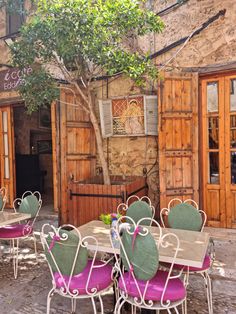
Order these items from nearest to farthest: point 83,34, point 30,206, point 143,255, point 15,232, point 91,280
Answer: point 143,255 → point 91,280 → point 15,232 → point 83,34 → point 30,206

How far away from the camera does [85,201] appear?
4.29 metres

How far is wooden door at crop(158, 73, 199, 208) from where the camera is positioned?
→ 4.23m

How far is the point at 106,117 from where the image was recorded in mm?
4895

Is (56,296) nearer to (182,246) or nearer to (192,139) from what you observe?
(182,246)

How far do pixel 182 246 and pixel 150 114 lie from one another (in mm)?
2859

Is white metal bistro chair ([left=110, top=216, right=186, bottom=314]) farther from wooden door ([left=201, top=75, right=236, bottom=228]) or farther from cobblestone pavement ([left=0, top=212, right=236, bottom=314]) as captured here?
wooden door ([left=201, top=75, right=236, bottom=228])

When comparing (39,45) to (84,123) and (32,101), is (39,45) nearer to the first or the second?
(32,101)

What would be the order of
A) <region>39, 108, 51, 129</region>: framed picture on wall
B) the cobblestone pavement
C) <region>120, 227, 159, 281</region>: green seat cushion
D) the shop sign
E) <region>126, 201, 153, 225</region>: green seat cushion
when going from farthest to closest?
<region>39, 108, 51, 129</region>: framed picture on wall
the shop sign
<region>126, 201, 153, 225</region>: green seat cushion
the cobblestone pavement
<region>120, 227, 159, 281</region>: green seat cushion

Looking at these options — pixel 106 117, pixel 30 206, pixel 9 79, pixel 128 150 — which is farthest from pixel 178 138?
pixel 9 79

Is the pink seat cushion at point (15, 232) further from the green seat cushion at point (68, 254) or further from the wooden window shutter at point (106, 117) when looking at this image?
the wooden window shutter at point (106, 117)

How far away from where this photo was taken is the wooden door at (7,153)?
6164 millimetres

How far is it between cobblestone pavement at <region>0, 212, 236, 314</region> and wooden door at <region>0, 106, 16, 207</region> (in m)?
2.82

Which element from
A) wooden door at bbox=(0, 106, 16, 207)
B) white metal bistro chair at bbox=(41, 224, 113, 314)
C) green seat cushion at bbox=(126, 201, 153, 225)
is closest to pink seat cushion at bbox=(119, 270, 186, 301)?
white metal bistro chair at bbox=(41, 224, 113, 314)

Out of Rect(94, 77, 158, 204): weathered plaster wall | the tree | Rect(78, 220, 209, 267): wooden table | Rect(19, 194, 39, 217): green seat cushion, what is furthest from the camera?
Rect(94, 77, 158, 204): weathered plaster wall
